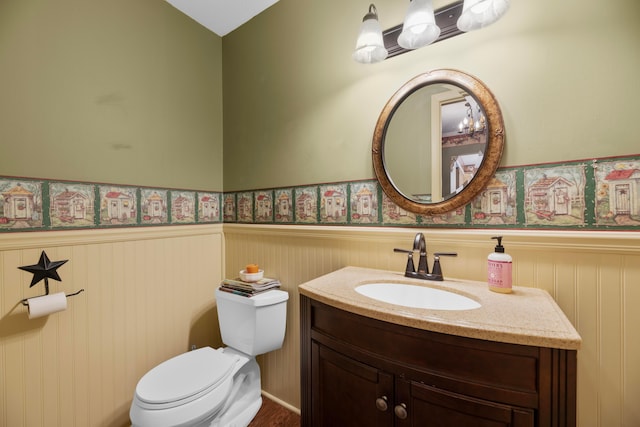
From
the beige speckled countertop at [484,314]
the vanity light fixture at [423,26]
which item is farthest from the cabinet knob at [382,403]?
the vanity light fixture at [423,26]

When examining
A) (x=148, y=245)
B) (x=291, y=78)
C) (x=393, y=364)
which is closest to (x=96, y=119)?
(x=148, y=245)

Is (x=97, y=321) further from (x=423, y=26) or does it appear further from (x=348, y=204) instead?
(x=423, y=26)

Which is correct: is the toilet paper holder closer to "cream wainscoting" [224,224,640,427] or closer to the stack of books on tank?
the stack of books on tank

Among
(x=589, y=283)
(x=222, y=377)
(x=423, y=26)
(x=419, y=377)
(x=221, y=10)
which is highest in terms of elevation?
(x=221, y=10)

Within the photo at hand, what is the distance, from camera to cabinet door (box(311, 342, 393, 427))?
0.82 metres

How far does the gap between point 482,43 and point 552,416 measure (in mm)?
1282

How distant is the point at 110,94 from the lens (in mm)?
1449

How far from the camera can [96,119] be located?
1397mm

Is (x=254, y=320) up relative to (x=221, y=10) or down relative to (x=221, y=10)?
down

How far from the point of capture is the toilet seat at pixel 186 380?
42.8 inches

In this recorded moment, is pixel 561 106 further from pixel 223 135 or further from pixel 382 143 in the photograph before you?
pixel 223 135

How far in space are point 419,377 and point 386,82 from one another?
127 centimetres

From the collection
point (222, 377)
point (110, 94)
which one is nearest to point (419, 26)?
point (110, 94)

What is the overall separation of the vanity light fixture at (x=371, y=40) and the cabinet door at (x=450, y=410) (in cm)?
132
